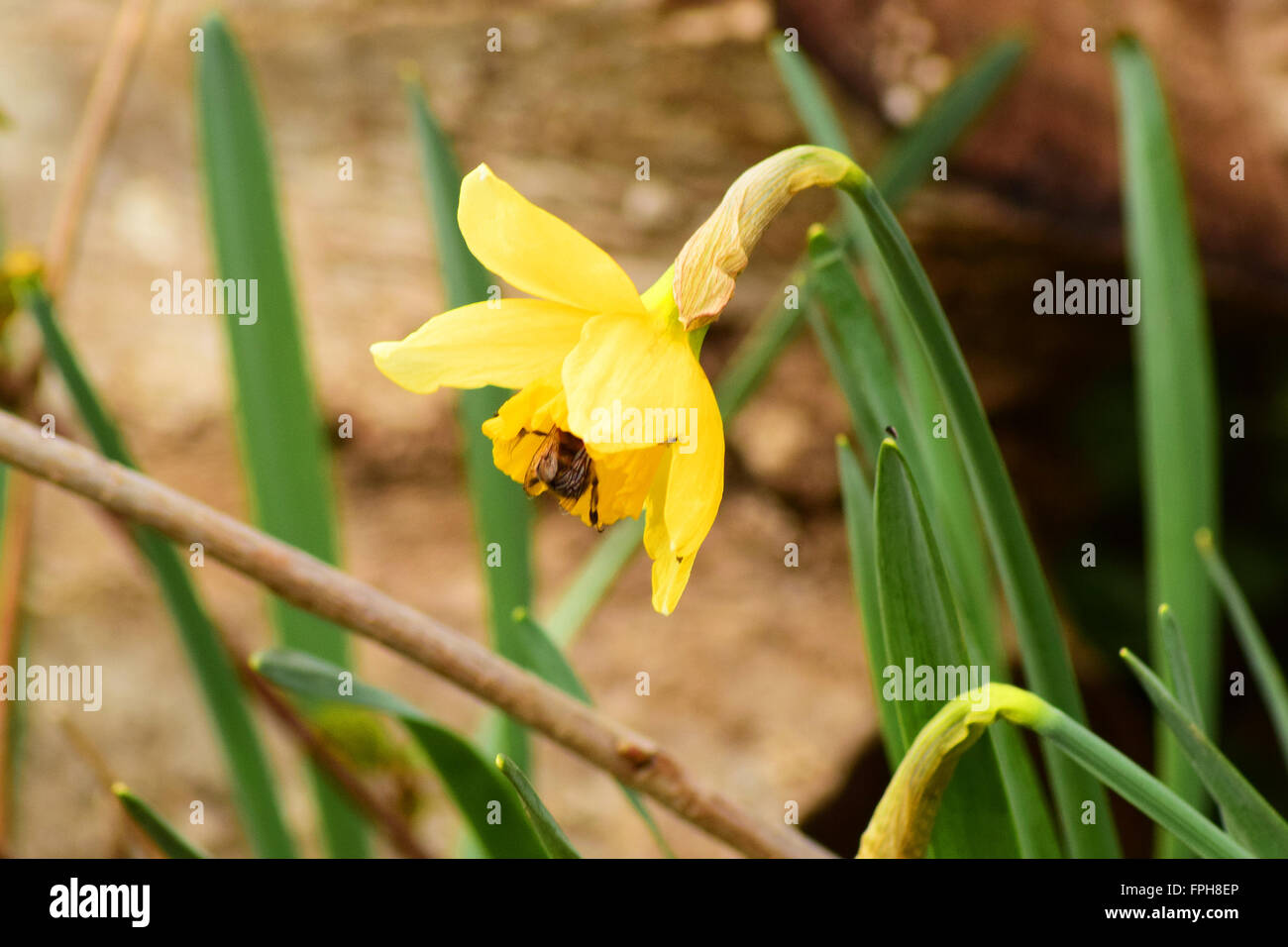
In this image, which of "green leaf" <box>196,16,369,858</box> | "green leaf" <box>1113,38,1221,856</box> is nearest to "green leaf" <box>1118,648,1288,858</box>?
"green leaf" <box>1113,38,1221,856</box>

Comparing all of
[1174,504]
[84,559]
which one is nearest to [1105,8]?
[1174,504]

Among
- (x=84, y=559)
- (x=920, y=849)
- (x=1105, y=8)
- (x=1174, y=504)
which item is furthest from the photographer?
(x=84, y=559)

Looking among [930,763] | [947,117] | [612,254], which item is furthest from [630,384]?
[612,254]

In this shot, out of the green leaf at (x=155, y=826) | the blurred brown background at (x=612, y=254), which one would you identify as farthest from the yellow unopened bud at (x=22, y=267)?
the blurred brown background at (x=612, y=254)

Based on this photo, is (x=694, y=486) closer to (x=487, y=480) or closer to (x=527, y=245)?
(x=527, y=245)
